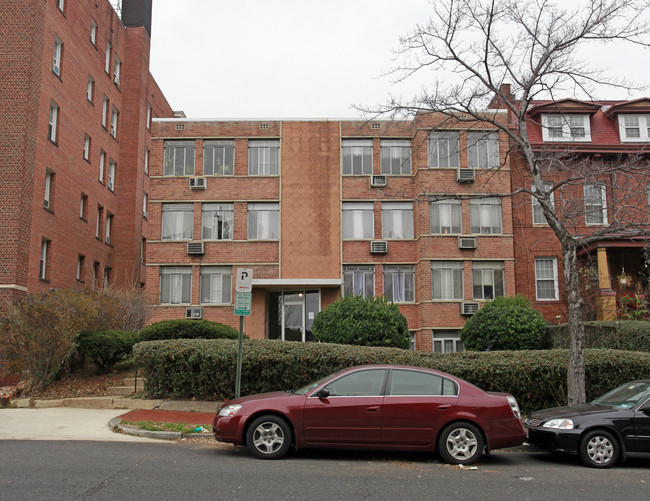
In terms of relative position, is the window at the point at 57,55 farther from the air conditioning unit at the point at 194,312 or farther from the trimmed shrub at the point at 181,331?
the trimmed shrub at the point at 181,331

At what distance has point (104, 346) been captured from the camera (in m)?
16.4

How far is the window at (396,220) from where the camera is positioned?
25.6 m

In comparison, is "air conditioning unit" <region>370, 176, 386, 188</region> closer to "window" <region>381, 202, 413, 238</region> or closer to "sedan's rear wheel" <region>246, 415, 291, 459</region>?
"window" <region>381, 202, 413, 238</region>

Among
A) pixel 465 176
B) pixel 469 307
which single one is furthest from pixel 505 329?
pixel 465 176

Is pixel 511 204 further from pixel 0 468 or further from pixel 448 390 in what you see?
pixel 0 468

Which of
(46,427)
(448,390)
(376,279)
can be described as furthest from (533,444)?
(376,279)

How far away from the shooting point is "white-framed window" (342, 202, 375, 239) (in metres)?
25.6

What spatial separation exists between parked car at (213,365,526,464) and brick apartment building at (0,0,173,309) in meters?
15.0

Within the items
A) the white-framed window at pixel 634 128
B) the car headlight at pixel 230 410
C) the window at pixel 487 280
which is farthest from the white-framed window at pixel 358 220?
the car headlight at pixel 230 410

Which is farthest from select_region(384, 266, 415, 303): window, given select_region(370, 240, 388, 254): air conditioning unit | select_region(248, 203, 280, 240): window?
select_region(248, 203, 280, 240): window

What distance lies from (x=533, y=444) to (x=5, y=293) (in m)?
17.6

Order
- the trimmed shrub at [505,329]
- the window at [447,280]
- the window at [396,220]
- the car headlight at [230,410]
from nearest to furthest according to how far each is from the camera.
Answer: the car headlight at [230,410], the trimmed shrub at [505,329], the window at [447,280], the window at [396,220]

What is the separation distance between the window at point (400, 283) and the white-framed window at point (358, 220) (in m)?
1.68

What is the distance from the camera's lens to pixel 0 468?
802 cm
